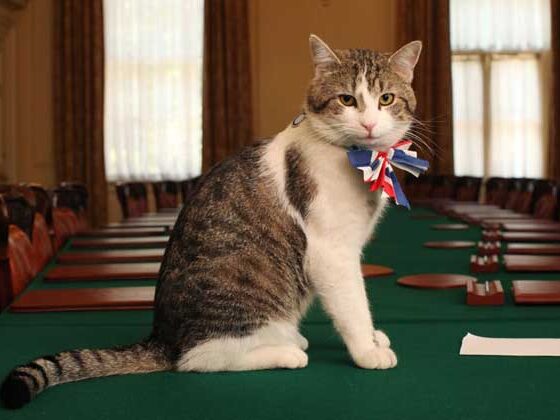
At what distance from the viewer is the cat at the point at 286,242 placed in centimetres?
159

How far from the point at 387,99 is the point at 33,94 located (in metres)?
8.63

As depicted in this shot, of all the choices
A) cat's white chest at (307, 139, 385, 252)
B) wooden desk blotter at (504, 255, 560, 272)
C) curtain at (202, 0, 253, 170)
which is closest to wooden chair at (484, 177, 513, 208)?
curtain at (202, 0, 253, 170)

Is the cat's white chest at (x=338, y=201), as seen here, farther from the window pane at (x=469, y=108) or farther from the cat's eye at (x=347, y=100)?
the window pane at (x=469, y=108)

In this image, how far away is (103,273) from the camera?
277 cm

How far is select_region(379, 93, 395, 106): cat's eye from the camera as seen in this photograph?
67.0 inches

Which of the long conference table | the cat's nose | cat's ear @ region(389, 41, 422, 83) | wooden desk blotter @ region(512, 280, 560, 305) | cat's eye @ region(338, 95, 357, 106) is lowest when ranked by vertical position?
the long conference table

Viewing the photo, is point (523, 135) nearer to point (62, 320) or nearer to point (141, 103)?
point (141, 103)

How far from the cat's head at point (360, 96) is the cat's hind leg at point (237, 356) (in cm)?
44

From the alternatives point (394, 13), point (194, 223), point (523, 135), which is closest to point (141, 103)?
point (394, 13)

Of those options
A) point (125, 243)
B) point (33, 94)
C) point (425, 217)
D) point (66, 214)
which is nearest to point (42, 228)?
point (125, 243)

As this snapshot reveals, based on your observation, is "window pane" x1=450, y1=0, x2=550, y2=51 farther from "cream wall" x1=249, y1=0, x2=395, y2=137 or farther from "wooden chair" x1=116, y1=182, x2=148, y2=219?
"wooden chair" x1=116, y1=182, x2=148, y2=219

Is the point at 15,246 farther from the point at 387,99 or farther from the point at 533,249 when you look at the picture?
the point at 533,249

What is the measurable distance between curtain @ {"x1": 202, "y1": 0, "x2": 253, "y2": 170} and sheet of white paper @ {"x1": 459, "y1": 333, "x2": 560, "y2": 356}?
7846 millimetres

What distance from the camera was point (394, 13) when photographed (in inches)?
381
